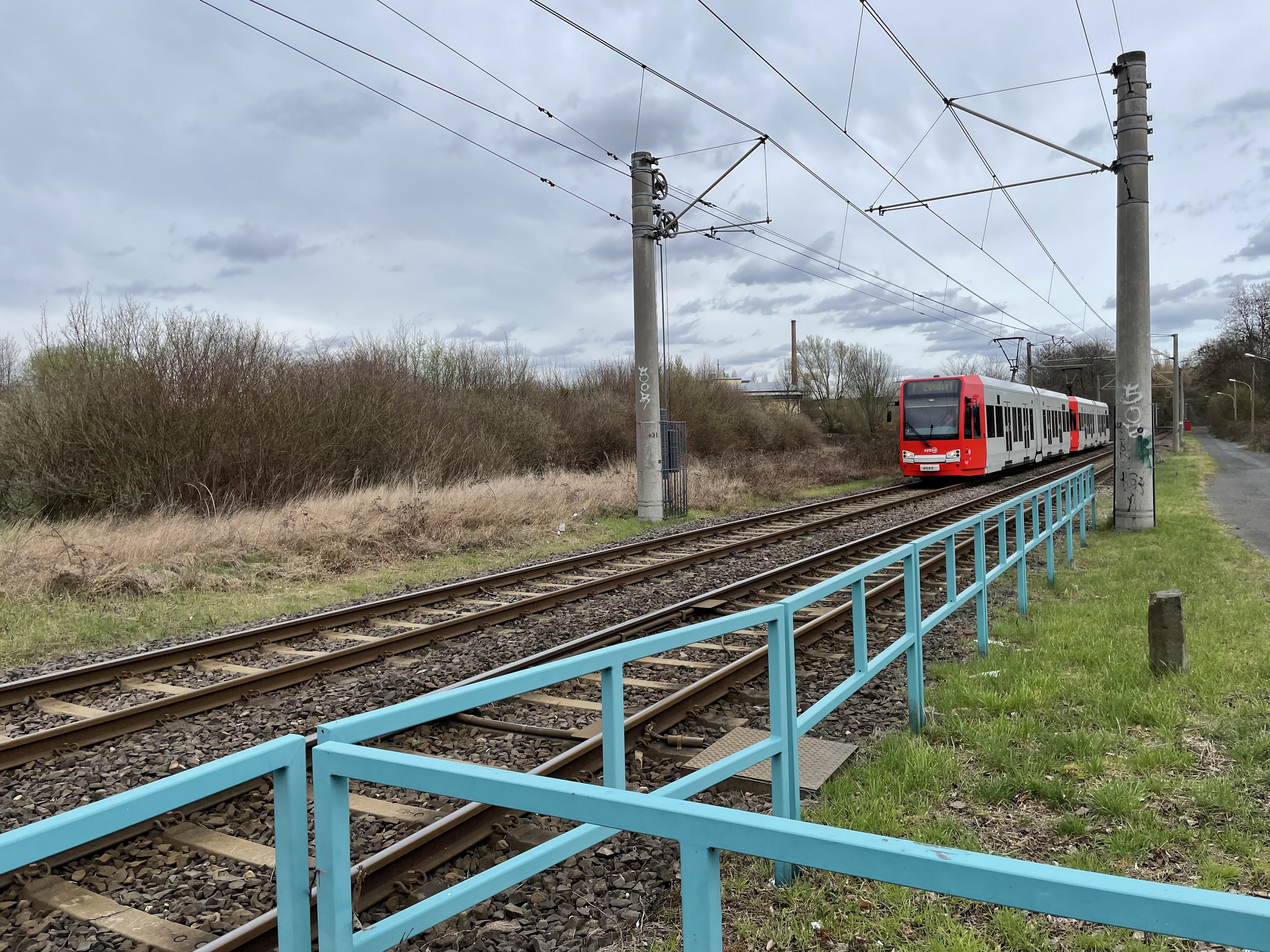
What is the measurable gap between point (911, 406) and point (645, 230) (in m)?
11.0

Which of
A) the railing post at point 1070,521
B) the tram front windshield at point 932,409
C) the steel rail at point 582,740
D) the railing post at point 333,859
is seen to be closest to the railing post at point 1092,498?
the railing post at point 1070,521

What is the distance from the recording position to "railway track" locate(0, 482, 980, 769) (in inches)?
233

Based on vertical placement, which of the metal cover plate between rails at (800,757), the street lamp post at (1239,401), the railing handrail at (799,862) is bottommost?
the metal cover plate between rails at (800,757)

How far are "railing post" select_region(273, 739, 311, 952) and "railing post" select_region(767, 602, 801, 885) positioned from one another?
6.71 ft

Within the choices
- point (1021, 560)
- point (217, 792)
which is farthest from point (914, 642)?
point (217, 792)

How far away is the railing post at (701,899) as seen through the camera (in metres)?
1.64

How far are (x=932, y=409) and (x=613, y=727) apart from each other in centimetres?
2371

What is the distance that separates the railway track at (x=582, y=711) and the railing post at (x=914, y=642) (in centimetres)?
99

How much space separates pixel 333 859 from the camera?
6.44 ft

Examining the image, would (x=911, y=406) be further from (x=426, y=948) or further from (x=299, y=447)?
(x=426, y=948)

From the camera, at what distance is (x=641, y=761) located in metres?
5.04

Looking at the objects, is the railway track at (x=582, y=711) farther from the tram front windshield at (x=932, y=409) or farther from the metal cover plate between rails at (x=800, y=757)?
the tram front windshield at (x=932, y=409)

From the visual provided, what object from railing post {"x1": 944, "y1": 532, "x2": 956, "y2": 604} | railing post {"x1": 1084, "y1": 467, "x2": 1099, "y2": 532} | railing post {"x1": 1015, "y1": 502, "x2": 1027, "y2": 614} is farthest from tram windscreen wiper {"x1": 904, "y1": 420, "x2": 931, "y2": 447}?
railing post {"x1": 944, "y1": 532, "x2": 956, "y2": 604}

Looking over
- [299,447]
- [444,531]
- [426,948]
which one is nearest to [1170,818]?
[426,948]
